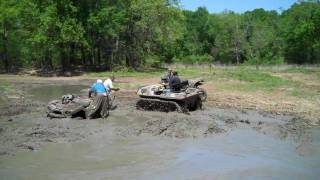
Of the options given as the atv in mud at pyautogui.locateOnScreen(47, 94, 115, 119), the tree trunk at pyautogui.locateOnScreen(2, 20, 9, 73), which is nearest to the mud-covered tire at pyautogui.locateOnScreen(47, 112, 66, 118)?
the atv in mud at pyautogui.locateOnScreen(47, 94, 115, 119)

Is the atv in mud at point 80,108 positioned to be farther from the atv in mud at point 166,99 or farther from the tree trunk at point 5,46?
the tree trunk at point 5,46

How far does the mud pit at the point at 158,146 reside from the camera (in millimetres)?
11516

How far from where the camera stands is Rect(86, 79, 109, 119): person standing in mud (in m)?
17.5

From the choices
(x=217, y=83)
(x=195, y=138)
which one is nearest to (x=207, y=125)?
(x=195, y=138)

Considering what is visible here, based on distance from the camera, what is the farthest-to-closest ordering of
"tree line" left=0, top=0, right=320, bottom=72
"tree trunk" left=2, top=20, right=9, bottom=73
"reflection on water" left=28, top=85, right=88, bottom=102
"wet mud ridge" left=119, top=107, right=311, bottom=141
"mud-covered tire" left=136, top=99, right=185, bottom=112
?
1. "tree trunk" left=2, top=20, right=9, bottom=73
2. "tree line" left=0, top=0, right=320, bottom=72
3. "reflection on water" left=28, top=85, right=88, bottom=102
4. "mud-covered tire" left=136, top=99, right=185, bottom=112
5. "wet mud ridge" left=119, top=107, right=311, bottom=141

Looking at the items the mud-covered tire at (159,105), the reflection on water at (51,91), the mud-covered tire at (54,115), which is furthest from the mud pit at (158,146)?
the reflection on water at (51,91)

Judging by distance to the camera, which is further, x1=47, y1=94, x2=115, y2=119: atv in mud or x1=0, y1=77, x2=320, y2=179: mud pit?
x1=47, y1=94, x2=115, y2=119: atv in mud

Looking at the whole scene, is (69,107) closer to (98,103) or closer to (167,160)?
(98,103)

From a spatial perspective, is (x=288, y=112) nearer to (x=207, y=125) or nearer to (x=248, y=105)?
(x=248, y=105)

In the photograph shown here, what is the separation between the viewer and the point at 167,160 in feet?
41.1

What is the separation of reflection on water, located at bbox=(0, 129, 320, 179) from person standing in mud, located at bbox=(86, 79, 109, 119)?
2864 millimetres

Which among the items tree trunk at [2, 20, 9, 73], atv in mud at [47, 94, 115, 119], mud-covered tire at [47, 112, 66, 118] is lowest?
mud-covered tire at [47, 112, 66, 118]

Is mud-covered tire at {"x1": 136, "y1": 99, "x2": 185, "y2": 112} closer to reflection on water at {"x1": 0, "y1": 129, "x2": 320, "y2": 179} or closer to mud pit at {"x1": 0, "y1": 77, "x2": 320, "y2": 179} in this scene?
mud pit at {"x1": 0, "y1": 77, "x2": 320, "y2": 179}

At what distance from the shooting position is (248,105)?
22.0 m
